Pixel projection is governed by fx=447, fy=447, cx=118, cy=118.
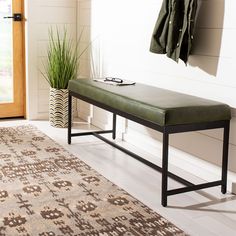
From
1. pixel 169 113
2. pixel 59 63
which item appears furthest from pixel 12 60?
pixel 169 113

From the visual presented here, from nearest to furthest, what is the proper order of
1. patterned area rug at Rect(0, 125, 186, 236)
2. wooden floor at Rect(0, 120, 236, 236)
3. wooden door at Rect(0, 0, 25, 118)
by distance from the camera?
1. patterned area rug at Rect(0, 125, 186, 236)
2. wooden floor at Rect(0, 120, 236, 236)
3. wooden door at Rect(0, 0, 25, 118)

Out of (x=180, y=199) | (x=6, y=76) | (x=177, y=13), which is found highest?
(x=177, y=13)

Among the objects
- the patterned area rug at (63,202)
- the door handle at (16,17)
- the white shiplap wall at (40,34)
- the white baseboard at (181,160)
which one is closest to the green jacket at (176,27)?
the white baseboard at (181,160)

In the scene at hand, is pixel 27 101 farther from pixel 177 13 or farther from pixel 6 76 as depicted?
pixel 177 13

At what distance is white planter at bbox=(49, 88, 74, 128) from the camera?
14.3 ft

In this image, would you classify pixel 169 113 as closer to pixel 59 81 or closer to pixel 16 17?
pixel 59 81

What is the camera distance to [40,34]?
15.1 feet

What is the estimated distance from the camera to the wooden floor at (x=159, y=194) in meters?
2.34

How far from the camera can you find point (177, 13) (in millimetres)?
2957

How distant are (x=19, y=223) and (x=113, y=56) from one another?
221 cm

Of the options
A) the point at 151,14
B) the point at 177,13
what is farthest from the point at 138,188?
the point at 151,14

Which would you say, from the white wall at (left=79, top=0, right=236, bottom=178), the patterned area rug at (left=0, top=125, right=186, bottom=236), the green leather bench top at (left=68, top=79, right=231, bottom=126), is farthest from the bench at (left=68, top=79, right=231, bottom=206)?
the patterned area rug at (left=0, top=125, right=186, bottom=236)

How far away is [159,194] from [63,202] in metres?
0.60

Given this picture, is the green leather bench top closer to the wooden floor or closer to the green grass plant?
the wooden floor
